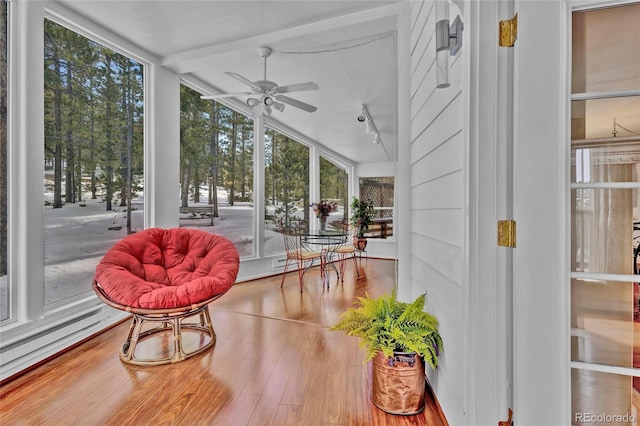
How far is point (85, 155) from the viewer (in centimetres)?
285

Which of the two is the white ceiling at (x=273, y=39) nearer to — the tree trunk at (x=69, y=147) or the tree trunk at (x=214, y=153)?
the tree trunk at (x=214, y=153)

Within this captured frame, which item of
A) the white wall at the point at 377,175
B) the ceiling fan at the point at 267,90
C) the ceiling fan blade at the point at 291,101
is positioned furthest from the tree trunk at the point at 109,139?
the white wall at the point at 377,175

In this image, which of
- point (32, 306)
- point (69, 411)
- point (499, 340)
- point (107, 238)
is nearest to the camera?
point (499, 340)

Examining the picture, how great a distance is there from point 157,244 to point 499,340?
2644mm

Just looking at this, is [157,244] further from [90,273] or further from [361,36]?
[361,36]

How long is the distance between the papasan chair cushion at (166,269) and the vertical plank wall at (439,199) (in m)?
1.49

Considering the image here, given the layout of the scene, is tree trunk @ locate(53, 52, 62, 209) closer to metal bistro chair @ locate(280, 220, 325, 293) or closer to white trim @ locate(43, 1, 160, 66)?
white trim @ locate(43, 1, 160, 66)

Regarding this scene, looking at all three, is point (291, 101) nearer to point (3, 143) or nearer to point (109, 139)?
point (109, 139)

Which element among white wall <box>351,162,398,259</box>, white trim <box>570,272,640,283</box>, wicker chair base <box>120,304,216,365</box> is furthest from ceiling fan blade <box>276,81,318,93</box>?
white wall <box>351,162,398,259</box>

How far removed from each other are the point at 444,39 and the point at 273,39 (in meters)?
2.06

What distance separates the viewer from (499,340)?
125 centimetres

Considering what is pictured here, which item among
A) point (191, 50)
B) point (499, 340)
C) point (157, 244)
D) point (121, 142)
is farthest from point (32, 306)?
point (499, 340)

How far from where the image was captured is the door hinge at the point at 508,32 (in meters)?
1.20

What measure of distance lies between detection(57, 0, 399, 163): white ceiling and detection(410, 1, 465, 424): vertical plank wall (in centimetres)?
56
